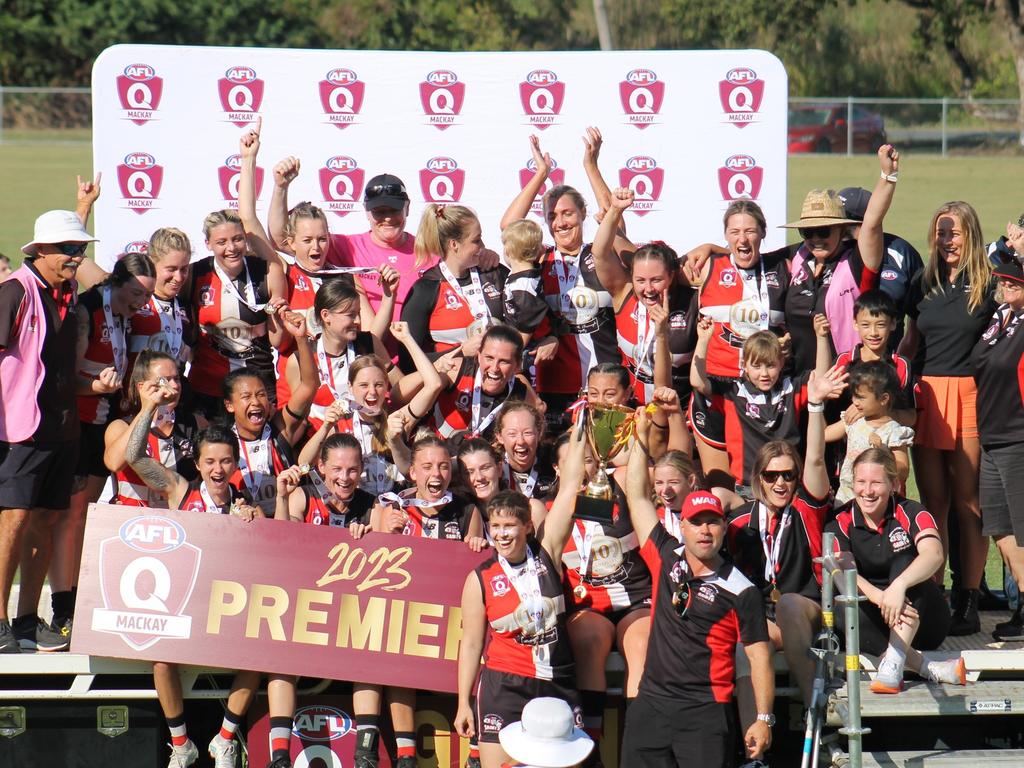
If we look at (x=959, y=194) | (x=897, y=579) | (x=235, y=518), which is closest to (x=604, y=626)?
(x=897, y=579)

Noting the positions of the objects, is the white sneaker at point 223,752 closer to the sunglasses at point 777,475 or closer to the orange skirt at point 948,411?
the sunglasses at point 777,475

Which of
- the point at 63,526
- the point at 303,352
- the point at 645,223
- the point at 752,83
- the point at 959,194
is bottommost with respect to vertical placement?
the point at 63,526

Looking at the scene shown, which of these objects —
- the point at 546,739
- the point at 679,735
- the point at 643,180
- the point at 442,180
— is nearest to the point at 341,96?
the point at 442,180

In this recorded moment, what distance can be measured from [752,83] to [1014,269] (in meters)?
3.11

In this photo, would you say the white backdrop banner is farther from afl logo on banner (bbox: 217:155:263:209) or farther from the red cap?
the red cap

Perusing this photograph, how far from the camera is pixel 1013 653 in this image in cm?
687

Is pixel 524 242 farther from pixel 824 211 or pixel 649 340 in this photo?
pixel 824 211

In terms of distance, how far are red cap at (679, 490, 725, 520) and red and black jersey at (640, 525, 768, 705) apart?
0.88 feet

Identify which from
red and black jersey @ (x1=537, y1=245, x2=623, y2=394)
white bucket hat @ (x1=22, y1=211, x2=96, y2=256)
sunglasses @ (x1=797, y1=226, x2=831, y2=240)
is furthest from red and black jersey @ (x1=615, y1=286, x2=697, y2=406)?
white bucket hat @ (x1=22, y1=211, x2=96, y2=256)

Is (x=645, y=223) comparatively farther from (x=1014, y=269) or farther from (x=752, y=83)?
(x=1014, y=269)

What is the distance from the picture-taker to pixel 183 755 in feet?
22.5

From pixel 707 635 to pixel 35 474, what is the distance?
130 inches

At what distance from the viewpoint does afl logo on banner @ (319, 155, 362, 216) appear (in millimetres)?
10305

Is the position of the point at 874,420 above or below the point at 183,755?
above
